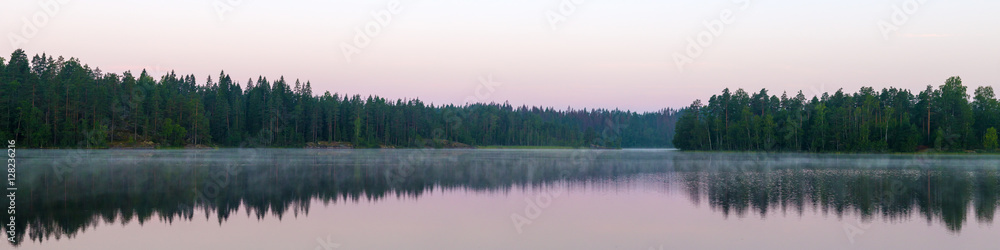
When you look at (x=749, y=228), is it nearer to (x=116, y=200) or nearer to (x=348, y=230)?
(x=348, y=230)

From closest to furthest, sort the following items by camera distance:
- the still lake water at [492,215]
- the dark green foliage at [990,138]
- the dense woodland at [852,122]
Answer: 1. the still lake water at [492,215]
2. the dark green foliage at [990,138]
3. the dense woodland at [852,122]

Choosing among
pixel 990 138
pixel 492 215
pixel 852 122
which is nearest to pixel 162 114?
pixel 492 215

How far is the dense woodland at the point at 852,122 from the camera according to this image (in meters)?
118

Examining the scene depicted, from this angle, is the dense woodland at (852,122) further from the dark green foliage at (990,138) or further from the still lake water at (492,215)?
the still lake water at (492,215)

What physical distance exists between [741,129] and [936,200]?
117m

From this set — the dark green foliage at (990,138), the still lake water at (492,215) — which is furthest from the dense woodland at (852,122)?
the still lake water at (492,215)

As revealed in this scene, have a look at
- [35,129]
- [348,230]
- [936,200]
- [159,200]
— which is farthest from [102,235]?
[35,129]

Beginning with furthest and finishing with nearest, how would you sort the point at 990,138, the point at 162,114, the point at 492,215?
the point at 162,114 < the point at 990,138 < the point at 492,215

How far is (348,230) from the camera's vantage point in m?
21.4

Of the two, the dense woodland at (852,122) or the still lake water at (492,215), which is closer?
the still lake water at (492,215)

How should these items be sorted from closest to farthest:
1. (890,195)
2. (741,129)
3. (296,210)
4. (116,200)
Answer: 1. (296,210)
2. (116,200)
3. (890,195)
4. (741,129)

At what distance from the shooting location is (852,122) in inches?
5054

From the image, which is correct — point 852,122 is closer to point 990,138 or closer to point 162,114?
point 990,138

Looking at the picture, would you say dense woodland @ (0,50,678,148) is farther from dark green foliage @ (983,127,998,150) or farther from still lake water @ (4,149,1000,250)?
dark green foliage @ (983,127,998,150)
